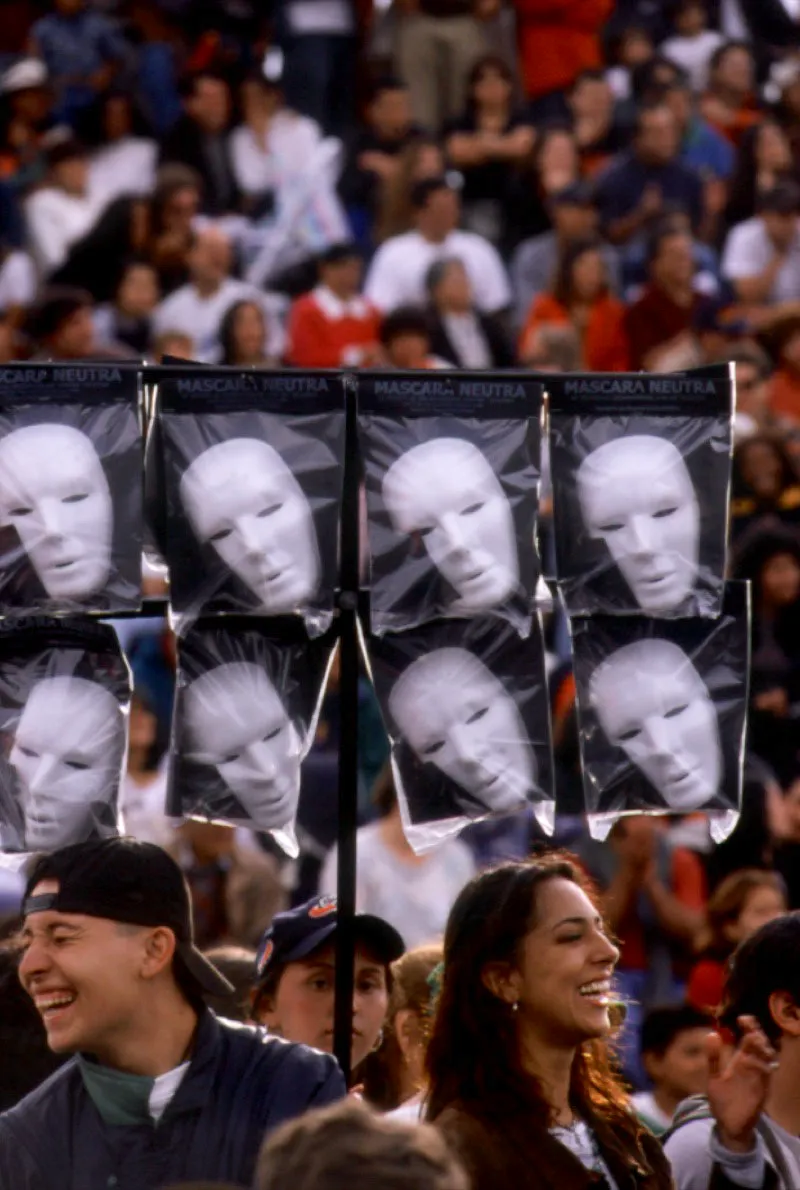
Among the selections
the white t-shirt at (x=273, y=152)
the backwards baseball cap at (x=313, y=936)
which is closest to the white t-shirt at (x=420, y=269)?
the white t-shirt at (x=273, y=152)

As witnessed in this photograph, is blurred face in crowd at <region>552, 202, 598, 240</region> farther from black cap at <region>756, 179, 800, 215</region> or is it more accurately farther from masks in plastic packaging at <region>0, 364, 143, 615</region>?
masks in plastic packaging at <region>0, 364, 143, 615</region>

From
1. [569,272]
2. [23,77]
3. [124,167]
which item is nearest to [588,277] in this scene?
[569,272]

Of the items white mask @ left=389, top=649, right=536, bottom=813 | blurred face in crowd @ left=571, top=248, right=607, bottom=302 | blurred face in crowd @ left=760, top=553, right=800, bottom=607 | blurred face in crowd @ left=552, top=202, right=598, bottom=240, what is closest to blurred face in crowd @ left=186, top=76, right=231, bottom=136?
blurred face in crowd @ left=552, top=202, right=598, bottom=240

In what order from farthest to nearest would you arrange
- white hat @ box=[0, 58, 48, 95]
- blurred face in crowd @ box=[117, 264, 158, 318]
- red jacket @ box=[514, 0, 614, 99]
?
red jacket @ box=[514, 0, 614, 99]
white hat @ box=[0, 58, 48, 95]
blurred face in crowd @ box=[117, 264, 158, 318]

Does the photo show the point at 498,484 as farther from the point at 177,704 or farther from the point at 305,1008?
the point at 305,1008

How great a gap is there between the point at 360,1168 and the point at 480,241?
1063 cm

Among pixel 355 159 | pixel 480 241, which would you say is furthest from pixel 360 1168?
pixel 355 159

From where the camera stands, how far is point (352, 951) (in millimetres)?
4316

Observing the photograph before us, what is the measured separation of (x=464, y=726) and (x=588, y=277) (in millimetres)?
8196

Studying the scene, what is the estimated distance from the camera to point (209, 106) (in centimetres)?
1331

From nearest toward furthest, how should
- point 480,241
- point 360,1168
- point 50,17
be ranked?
point 360,1168
point 480,241
point 50,17

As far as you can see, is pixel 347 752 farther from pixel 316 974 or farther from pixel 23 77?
pixel 23 77

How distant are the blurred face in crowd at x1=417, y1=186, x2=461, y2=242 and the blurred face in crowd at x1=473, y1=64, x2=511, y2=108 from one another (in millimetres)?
1519

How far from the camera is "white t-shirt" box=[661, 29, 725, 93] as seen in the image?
50.9 ft
